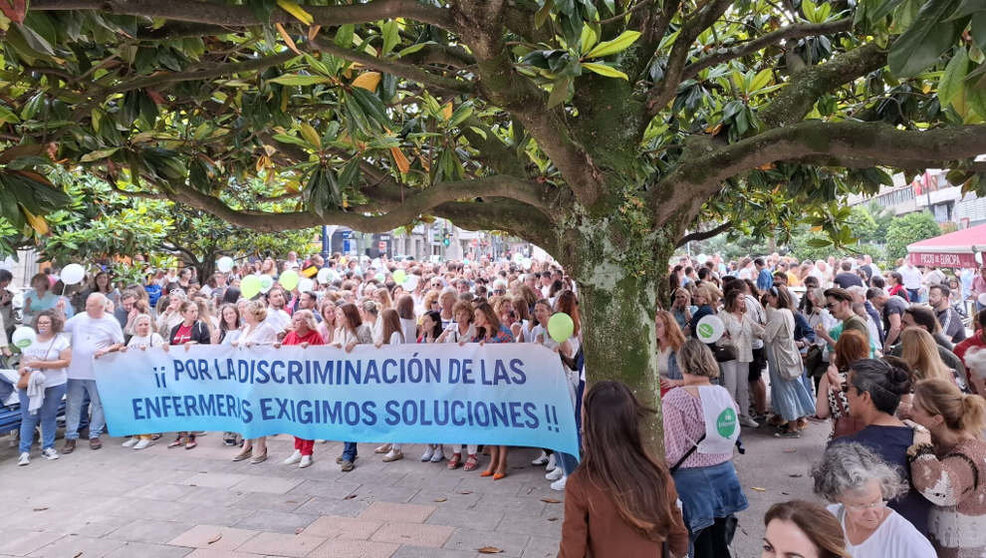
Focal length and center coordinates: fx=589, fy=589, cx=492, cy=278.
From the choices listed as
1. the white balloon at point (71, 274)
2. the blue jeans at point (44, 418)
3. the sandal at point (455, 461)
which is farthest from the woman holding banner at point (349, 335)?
the white balloon at point (71, 274)

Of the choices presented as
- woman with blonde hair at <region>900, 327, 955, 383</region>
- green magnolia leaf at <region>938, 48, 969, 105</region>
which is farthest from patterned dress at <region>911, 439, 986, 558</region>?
green magnolia leaf at <region>938, 48, 969, 105</region>

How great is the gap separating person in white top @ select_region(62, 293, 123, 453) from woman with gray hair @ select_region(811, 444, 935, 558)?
26.4 ft

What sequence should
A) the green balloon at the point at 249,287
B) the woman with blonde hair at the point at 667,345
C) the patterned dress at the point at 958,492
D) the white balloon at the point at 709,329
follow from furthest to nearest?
the green balloon at the point at 249,287 → the white balloon at the point at 709,329 → the woman with blonde hair at the point at 667,345 → the patterned dress at the point at 958,492

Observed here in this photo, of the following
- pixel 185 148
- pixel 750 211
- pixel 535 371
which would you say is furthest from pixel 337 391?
pixel 750 211

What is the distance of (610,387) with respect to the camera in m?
2.46

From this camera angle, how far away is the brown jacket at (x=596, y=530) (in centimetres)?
231

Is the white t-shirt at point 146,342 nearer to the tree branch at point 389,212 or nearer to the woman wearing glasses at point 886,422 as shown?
the tree branch at point 389,212

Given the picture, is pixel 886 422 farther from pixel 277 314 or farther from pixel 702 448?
pixel 277 314

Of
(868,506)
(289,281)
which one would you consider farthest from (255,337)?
(868,506)

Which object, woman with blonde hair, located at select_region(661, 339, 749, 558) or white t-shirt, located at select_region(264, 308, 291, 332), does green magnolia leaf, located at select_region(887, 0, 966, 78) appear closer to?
woman with blonde hair, located at select_region(661, 339, 749, 558)

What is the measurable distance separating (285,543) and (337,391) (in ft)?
6.86

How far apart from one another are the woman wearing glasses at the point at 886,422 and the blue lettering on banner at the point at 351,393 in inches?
116

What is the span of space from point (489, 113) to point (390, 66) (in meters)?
2.40

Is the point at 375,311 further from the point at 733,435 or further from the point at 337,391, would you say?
the point at 733,435
